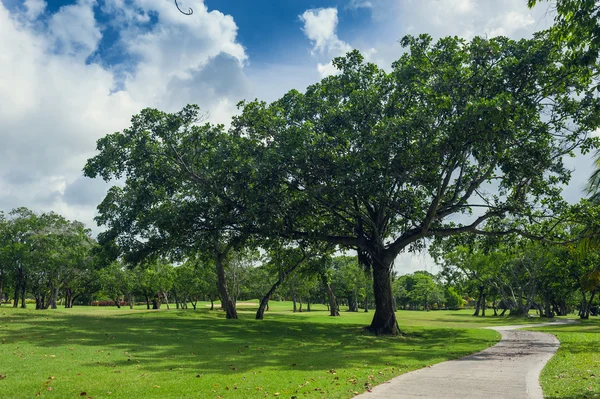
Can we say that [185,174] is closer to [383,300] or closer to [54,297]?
[383,300]

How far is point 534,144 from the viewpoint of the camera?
749 inches

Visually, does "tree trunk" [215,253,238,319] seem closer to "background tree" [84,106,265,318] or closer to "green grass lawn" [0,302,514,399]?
"background tree" [84,106,265,318]

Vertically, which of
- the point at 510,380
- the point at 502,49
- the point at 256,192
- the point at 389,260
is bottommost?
the point at 510,380

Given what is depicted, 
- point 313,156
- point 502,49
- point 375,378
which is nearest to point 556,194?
point 502,49

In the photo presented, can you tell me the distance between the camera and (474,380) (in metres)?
10.5

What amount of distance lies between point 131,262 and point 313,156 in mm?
15105

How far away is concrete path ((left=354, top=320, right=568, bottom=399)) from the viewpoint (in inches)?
346

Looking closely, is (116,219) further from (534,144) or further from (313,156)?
(534,144)

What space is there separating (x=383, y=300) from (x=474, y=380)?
14463 millimetres

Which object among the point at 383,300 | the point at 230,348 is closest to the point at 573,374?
the point at 230,348

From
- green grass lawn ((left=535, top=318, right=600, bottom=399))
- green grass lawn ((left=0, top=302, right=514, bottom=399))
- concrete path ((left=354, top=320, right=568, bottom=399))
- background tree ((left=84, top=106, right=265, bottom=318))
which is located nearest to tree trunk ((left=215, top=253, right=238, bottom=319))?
background tree ((left=84, top=106, right=265, bottom=318))

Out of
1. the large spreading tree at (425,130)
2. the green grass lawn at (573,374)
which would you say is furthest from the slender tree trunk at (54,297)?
the green grass lawn at (573,374)

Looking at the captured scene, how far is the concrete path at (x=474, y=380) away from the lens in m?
8.80

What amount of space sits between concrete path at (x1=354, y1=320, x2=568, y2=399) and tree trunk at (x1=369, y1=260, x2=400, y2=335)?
29.2 ft
